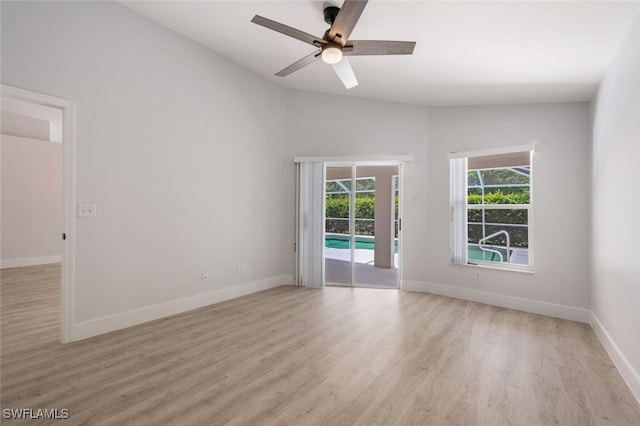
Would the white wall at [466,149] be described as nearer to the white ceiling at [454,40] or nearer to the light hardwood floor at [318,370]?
the white ceiling at [454,40]

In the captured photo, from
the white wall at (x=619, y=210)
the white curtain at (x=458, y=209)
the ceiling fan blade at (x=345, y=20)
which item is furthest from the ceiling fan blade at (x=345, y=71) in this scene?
the white curtain at (x=458, y=209)

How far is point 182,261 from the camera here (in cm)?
377

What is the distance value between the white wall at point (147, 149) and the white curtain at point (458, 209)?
2.91 metres

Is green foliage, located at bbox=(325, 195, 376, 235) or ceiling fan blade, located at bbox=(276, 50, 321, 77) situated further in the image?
green foliage, located at bbox=(325, 195, 376, 235)

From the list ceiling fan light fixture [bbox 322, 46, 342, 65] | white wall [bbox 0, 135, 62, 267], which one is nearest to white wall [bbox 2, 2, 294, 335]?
ceiling fan light fixture [bbox 322, 46, 342, 65]

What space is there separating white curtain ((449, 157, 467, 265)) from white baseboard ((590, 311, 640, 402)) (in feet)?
5.33

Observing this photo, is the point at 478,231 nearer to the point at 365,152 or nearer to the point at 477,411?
the point at 365,152

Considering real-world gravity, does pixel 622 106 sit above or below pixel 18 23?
below

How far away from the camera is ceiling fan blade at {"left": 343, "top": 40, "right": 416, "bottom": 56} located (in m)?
2.40

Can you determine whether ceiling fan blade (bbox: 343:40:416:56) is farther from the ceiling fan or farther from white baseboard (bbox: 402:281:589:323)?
white baseboard (bbox: 402:281:589:323)

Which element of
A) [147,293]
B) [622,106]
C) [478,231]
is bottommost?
[147,293]

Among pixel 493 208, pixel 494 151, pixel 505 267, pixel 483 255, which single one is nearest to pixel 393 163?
pixel 494 151

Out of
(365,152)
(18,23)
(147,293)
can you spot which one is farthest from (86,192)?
(365,152)

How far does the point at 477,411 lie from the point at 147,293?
3236mm
